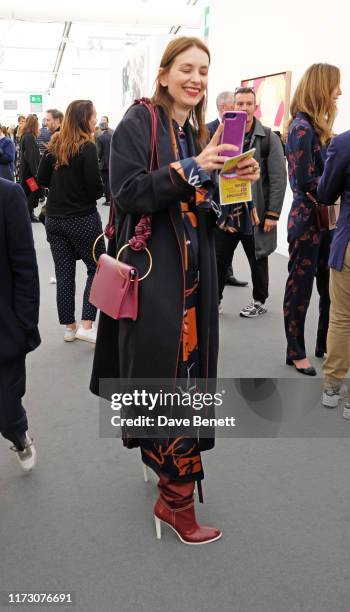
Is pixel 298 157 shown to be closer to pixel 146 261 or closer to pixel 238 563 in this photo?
pixel 146 261

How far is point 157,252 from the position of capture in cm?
151

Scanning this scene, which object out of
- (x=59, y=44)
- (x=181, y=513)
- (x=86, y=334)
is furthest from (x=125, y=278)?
(x=59, y=44)

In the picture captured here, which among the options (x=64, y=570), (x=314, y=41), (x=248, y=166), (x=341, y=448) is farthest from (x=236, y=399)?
(x=314, y=41)

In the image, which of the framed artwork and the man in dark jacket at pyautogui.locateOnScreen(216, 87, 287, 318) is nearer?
the man in dark jacket at pyautogui.locateOnScreen(216, 87, 287, 318)

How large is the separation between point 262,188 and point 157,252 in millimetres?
2381

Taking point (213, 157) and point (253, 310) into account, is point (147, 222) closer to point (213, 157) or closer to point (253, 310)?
point (213, 157)

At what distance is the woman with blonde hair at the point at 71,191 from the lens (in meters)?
3.19

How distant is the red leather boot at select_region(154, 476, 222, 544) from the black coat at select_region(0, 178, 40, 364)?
62 centimetres

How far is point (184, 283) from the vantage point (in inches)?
60.1

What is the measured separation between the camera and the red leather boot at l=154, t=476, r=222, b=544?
175cm

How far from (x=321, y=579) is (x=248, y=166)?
1.23 metres

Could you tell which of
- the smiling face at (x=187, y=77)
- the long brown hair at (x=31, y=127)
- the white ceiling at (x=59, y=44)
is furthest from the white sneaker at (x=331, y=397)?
the white ceiling at (x=59, y=44)

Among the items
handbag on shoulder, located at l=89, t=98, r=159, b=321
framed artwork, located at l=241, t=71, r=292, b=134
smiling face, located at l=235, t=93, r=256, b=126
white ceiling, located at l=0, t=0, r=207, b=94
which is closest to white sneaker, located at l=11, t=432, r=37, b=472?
handbag on shoulder, located at l=89, t=98, r=159, b=321

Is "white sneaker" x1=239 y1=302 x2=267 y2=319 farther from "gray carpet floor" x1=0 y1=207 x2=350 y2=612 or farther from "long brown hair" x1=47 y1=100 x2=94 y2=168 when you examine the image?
"long brown hair" x1=47 y1=100 x2=94 y2=168
